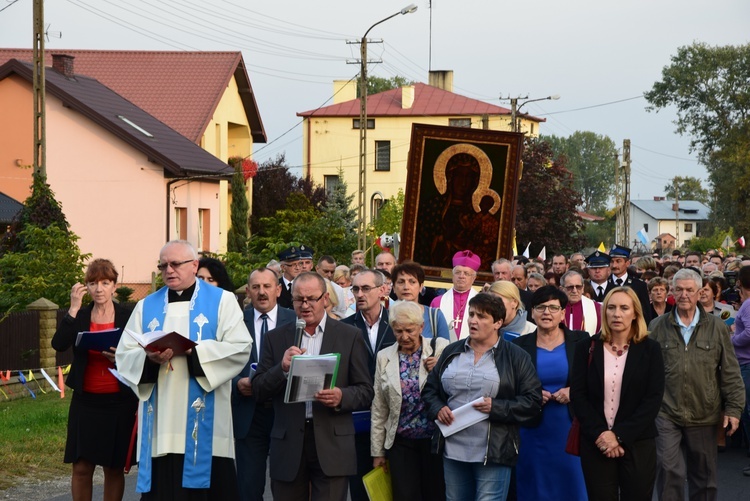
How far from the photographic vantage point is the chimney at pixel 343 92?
77.6 m

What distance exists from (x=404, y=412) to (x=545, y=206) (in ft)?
148

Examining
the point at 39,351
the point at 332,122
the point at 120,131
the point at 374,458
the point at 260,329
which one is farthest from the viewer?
the point at 332,122

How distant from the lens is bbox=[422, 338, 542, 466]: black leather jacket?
7.34m

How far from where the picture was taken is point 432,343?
317 inches

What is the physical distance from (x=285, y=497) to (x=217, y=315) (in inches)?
47.6

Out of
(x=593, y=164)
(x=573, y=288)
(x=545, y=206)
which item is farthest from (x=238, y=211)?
(x=593, y=164)

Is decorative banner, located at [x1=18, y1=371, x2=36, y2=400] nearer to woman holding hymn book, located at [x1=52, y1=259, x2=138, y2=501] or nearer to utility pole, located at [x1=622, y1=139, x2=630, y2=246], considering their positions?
woman holding hymn book, located at [x1=52, y1=259, x2=138, y2=501]

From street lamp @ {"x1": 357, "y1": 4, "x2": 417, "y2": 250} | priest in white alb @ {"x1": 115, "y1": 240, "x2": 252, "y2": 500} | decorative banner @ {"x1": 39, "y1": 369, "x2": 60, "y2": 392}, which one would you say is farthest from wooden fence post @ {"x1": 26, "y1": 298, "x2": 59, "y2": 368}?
street lamp @ {"x1": 357, "y1": 4, "x2": 417, "y2": 250}

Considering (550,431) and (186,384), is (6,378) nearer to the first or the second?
(186,384)

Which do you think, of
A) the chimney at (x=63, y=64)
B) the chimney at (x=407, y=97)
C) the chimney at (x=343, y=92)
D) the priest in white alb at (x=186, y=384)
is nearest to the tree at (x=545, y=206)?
the chimney at (x=63, y=64)

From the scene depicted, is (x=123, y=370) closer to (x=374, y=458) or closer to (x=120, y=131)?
(x=374, y=458)

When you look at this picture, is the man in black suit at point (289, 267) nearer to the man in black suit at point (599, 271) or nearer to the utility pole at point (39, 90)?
the man in black suit at point (599, 271)

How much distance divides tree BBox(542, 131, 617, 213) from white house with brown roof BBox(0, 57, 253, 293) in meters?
113

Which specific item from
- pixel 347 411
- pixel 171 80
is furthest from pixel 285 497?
pixel 171 80
